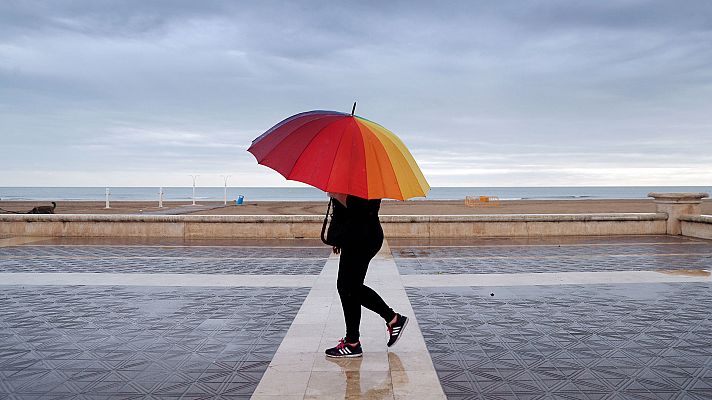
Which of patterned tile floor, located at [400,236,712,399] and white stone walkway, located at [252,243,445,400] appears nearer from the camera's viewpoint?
white stone walkway, located at [252,243,445,400]

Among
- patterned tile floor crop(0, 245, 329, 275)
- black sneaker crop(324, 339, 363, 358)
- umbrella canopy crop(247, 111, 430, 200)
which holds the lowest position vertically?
black sneaker crop(324, 339, 363, 358)

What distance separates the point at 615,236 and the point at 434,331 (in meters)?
12.3

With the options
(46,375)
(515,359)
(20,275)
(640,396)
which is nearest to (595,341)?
(515,359)

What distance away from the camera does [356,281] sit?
15.8ft

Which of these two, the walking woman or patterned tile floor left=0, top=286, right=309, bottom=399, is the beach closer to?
patterned tile floor left=0, top=286, right=309, bottom=399

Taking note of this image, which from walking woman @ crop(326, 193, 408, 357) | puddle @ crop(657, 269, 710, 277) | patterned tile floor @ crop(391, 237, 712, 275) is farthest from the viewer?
patterned tile floor @ crop(391, 237, 712, 275)

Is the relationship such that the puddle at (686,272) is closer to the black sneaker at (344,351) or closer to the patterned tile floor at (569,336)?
the patterned tile floor at (569,336)

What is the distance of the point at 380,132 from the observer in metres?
4.65

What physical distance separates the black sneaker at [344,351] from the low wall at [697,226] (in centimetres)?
1354

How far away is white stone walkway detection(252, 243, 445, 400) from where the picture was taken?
4.19 meters

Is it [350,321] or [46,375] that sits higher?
[350,321]

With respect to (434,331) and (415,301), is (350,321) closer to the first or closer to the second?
(434,331)

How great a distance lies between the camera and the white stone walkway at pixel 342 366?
13.7 feet

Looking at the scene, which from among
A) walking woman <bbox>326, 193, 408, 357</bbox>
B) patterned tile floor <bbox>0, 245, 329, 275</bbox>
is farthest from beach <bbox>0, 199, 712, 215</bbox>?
walking woman <bbox>326, 193, 408, 357</bbox>
